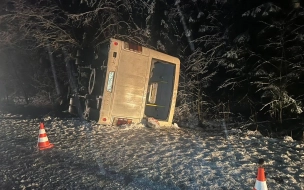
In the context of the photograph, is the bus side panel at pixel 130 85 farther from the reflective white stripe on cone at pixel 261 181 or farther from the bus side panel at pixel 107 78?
the reflective white stripe on cone at pixel 261 181

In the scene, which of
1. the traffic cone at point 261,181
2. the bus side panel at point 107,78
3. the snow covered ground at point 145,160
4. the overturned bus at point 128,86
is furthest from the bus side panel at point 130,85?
the traffic cone at point 261,181

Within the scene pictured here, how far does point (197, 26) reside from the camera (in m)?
A: 12.7

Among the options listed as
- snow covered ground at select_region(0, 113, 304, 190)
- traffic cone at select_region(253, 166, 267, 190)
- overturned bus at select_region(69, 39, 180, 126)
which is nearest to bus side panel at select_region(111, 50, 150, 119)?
overturned bus at select_region(69, 39, 180, 126)

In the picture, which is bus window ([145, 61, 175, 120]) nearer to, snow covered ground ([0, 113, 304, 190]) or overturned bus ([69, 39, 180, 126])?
overturned bus ([69, 39, 180, 126])

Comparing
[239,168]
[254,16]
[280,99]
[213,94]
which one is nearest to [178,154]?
[239,168]

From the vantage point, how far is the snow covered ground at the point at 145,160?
465cm

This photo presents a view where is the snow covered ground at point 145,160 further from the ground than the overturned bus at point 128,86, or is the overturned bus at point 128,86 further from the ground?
the overturned bus at point 128,86

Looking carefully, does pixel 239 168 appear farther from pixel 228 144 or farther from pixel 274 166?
pixel 228 144

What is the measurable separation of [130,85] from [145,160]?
289cm

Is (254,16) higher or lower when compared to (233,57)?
higher

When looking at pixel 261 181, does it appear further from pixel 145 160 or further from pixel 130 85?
pixel 130 85

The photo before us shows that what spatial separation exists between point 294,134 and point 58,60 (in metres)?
13.7

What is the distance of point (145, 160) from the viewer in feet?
18.8

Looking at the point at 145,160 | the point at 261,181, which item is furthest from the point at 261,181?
the point at 145,160
